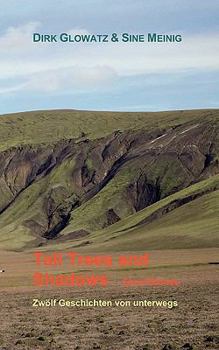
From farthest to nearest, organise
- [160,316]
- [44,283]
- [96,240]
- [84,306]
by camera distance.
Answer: [96,240]
[44,283]
[84,306]
[160,316]

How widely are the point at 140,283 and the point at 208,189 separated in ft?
363

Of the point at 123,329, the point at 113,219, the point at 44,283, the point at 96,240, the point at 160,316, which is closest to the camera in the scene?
the point at 123,329

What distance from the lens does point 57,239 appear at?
178 meters

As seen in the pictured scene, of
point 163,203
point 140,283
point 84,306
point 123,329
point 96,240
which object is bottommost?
point 123,329

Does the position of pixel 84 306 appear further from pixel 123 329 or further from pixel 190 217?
pixel 190 217

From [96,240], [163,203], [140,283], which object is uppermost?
[163,203]

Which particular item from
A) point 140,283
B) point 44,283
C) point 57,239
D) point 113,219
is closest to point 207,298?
point 140,283

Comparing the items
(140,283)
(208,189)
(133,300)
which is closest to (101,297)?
(133,300)

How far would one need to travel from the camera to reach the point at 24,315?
37.6 meters

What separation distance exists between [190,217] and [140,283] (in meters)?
87.5

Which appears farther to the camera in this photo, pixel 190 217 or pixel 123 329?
pixel 190 217

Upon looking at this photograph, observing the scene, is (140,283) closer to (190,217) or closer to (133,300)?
Result: (133,300)

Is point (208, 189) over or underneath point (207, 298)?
over

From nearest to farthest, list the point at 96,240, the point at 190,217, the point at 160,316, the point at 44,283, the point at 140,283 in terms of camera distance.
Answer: the point at 160,316, the point at 140,283, the point at 44,283, the point at 190,217, the point at 96,240
